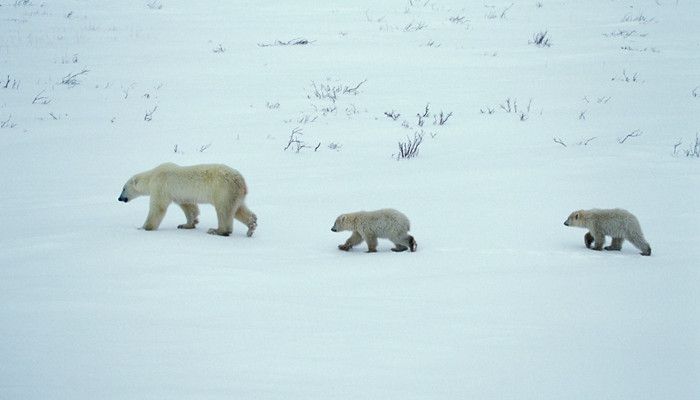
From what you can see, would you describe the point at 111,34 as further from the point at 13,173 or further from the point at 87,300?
the point at 87,300

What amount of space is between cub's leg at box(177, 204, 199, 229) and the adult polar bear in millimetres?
47

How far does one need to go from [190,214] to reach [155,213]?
1.47ft

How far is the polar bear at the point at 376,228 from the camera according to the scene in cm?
609

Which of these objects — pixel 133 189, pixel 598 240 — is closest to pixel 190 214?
pixel 133 189

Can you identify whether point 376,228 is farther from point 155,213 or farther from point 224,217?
point 155,213

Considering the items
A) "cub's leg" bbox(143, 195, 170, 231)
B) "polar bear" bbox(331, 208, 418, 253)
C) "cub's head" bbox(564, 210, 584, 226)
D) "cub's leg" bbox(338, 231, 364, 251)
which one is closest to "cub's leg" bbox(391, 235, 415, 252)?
"polar bear" bbox(331, 208, 418, 253)

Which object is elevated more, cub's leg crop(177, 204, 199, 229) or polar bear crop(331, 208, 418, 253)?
polar bear crop(331, 208, 418, 253)

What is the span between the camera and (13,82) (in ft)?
45.4

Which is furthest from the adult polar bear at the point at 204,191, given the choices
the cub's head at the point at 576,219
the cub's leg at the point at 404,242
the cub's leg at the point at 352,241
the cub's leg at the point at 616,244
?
the cub's leg at the point at 616,244

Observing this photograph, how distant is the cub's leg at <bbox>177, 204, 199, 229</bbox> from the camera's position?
692cm

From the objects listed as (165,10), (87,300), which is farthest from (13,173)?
(165,10)

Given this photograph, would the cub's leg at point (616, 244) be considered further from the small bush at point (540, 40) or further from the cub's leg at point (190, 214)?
the small bush at point (540, 40)

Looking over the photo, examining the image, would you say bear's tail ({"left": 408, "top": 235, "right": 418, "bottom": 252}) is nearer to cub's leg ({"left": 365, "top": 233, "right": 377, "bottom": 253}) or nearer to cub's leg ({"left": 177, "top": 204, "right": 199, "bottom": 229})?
cub's leg ({"left": 365, "top": 233, "right": 377, "bottom": 253})

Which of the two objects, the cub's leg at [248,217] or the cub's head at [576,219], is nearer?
the cub's head at [576,219]
